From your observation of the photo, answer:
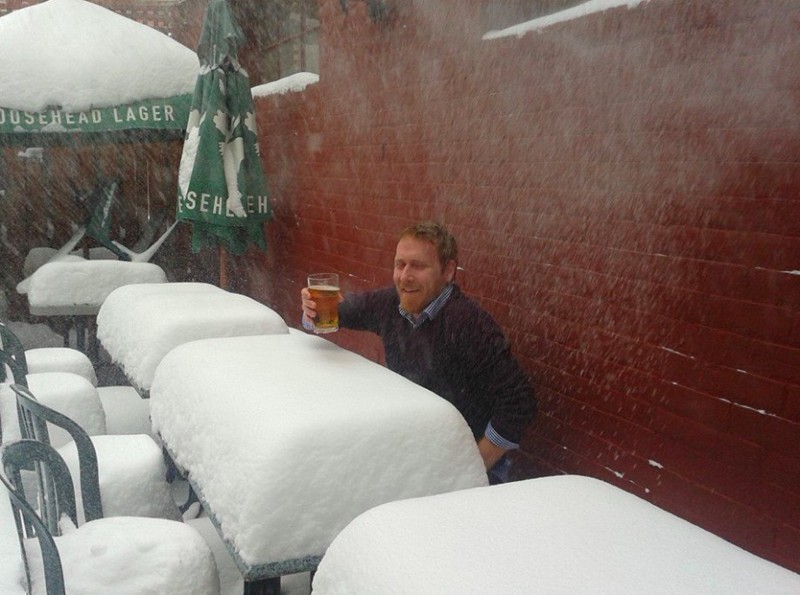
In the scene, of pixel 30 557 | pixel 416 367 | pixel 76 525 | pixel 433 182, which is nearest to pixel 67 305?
pixel 433 182

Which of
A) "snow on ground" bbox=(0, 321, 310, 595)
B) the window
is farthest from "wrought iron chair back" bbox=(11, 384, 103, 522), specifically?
the window

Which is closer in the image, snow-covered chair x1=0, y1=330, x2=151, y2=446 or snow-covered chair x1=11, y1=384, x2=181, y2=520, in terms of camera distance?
snow-covered chair x1=11, y1=384, x2=181, y2=520

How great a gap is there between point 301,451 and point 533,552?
691 mm

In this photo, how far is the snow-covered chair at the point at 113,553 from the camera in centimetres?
156

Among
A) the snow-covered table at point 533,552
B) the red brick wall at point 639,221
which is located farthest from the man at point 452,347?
the snow-covered table at point 533,552

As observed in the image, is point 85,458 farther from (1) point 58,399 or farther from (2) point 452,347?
(2) point 452,347

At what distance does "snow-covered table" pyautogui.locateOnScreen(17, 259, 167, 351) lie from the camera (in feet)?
17.7

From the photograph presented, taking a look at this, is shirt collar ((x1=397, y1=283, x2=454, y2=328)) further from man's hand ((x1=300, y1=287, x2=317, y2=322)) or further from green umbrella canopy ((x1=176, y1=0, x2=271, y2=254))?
green umbrella canopy ((x1=176, y1=0, x2=271, y2=254))

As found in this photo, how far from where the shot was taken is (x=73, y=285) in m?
5.49

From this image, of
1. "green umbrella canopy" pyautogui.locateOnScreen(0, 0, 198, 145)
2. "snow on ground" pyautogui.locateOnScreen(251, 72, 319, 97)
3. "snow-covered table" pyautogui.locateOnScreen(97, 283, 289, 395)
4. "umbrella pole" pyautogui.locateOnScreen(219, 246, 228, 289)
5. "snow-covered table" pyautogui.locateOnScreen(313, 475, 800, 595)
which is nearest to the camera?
"snow-covered table" pyautogui.locateOnScreen(313, 475, 800, 595)

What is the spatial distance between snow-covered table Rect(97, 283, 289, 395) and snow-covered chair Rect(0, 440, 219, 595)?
1.30 meters

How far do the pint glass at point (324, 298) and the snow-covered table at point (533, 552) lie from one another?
138cm

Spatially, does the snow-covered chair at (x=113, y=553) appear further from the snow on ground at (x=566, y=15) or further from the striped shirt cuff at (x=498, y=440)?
the snow on ground at (x=566, y=15)

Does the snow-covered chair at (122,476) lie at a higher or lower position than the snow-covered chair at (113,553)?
lower
